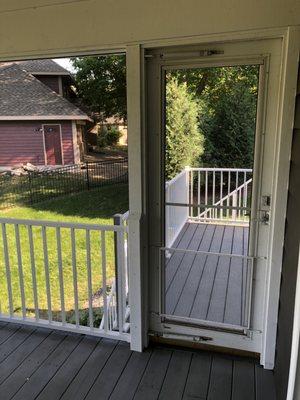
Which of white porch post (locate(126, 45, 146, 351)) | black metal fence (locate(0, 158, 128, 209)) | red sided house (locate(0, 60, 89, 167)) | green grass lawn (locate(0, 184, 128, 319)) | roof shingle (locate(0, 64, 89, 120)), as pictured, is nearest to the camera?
white porch post (locate(126, 45, 146, 351))

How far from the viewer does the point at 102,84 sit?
3.11 m

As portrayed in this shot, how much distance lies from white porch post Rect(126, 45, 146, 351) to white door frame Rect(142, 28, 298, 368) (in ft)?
2.34

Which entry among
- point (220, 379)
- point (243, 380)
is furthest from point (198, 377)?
point (243, 380)

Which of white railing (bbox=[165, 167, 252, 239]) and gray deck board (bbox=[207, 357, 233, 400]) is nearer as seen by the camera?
gray deck board (bbox=[207, 357, 233, 400])

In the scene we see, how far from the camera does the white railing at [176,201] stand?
2146 millimetres

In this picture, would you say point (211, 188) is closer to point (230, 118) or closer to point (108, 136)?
point (230, 118)

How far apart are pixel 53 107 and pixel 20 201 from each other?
143 centimetres

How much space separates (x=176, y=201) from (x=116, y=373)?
1.14m

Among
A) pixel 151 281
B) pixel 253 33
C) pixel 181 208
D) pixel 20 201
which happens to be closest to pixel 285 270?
pixel 181 208

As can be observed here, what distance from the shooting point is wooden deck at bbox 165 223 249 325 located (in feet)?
6.97

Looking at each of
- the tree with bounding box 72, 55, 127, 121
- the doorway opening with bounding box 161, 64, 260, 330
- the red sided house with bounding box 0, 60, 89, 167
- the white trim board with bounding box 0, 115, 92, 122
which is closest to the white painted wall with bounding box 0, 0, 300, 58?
the doorway opening with bounding box 161, 64, 260, 330

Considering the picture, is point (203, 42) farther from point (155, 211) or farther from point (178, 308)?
point (178, 308)

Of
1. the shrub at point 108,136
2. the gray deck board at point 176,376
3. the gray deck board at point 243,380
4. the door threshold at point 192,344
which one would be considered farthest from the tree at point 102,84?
the gray deck board at point 243,380

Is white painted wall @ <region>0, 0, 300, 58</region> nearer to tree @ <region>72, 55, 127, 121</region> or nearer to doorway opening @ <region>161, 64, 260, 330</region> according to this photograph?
doorway opening @ <region>161, 64, 260, 330</region>
